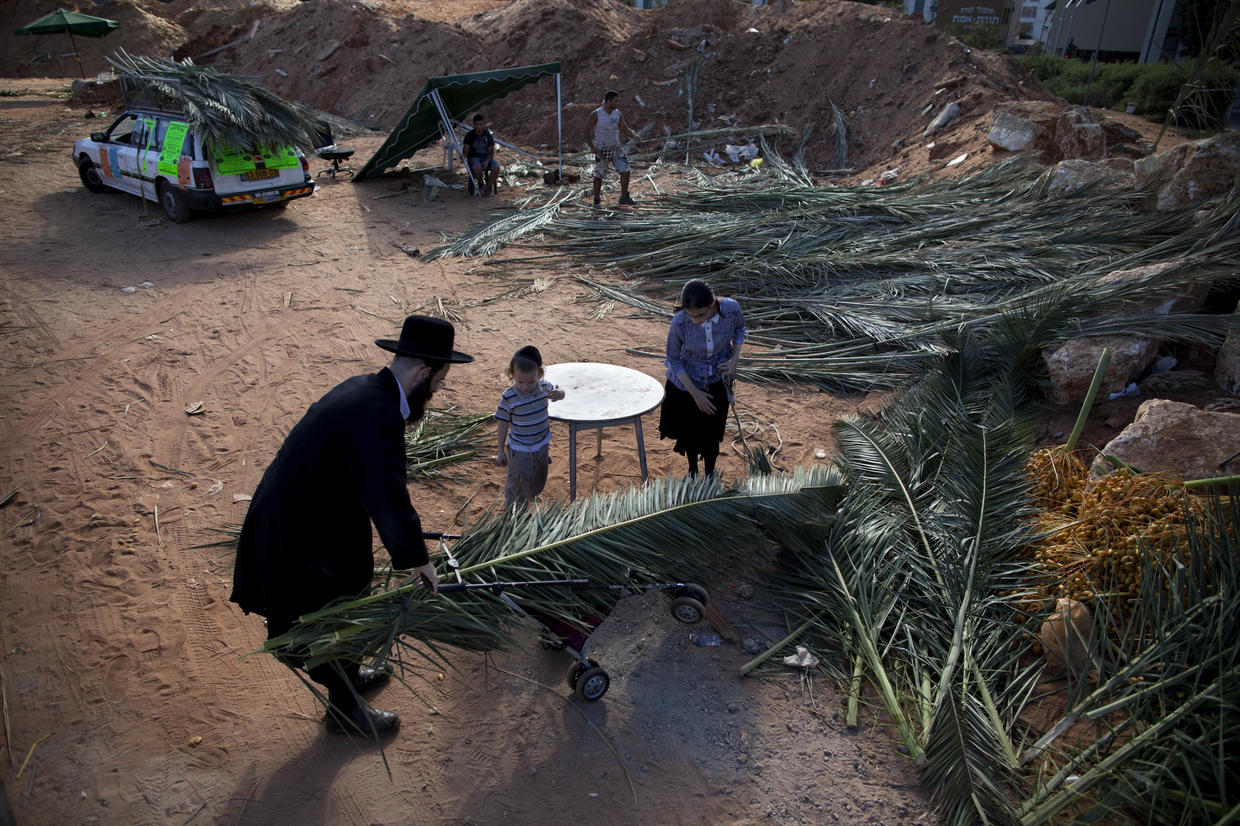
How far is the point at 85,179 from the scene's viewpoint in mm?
11531

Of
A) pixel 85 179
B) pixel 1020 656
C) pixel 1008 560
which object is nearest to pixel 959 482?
pixel 1008 560

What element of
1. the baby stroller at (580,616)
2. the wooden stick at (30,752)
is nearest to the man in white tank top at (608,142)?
the baby stroller at (580,616)

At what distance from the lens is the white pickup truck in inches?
392

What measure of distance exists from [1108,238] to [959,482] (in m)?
5.07

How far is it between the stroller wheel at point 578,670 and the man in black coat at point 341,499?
88 cm

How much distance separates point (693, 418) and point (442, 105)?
33.5 feet

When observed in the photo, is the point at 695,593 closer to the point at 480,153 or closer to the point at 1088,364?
the point at 1088,364

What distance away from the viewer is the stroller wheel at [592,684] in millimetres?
3199

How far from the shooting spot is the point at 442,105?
12.4 m

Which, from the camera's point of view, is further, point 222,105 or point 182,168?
point 182,168

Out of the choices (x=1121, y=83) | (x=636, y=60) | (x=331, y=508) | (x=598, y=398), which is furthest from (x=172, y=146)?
(x=1121, y=83)

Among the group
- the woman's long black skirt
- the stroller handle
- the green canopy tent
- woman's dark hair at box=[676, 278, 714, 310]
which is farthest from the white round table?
the green canopy tent

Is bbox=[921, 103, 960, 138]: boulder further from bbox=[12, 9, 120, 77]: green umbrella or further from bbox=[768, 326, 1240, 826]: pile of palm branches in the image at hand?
bbox=[12, 9, 120, 77]: green umbrella

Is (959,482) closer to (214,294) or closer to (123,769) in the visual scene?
(123,769)
